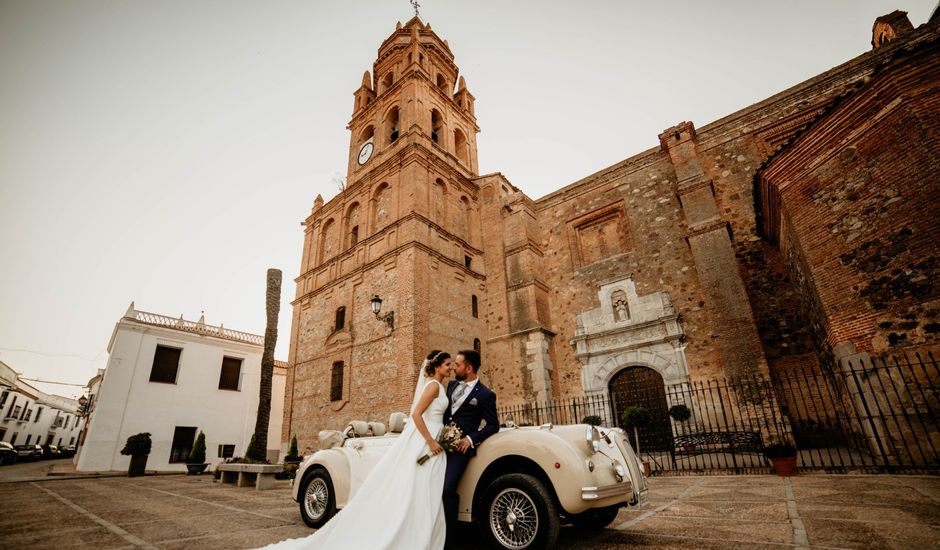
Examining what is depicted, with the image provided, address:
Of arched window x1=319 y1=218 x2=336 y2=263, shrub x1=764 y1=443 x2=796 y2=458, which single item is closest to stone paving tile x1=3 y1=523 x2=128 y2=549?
shrub x1=764 y1=443 x2=796 y2=458

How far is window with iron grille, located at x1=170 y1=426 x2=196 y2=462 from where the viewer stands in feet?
57.6

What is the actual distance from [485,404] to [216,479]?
1133 cm

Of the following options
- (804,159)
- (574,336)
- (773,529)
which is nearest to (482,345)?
(574,336)

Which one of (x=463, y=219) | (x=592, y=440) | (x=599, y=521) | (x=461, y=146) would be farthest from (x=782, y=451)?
(x=461, y=146)

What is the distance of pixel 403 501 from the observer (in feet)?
9.36

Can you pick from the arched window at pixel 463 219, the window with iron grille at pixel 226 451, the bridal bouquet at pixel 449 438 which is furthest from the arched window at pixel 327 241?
the bridal bouquet at pixel 449 438

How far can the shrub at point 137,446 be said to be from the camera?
1343cm

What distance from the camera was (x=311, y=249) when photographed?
17922mm

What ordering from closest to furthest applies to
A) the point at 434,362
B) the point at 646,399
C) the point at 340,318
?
the point at 434,362
the point at 646,399
the point at 340,318

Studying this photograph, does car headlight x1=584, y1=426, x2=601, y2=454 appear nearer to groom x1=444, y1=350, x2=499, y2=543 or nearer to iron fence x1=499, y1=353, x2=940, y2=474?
groom x1=444, y1=350, x2=499, y2=543

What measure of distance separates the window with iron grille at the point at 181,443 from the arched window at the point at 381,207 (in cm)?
1329

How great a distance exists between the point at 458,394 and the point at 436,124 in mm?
17437

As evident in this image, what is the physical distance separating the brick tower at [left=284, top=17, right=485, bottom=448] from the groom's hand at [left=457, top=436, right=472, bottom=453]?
8281 millimetres

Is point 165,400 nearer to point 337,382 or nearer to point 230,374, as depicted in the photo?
point 230,374
